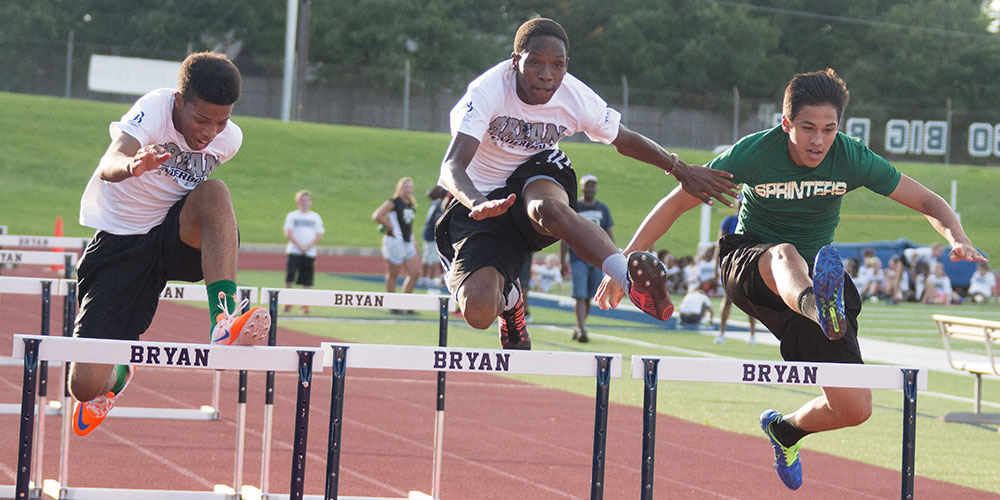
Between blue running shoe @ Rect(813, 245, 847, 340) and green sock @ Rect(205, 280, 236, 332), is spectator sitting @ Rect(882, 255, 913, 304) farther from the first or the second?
green sock @ Rect(205, 280, 236, 332)

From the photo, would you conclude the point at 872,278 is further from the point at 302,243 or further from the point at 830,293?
the point at 830,293

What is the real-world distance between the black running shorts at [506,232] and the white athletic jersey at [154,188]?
3.60 ft

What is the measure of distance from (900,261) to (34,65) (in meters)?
28.7

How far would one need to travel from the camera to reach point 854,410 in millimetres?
5016

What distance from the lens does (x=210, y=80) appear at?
15.4 feet

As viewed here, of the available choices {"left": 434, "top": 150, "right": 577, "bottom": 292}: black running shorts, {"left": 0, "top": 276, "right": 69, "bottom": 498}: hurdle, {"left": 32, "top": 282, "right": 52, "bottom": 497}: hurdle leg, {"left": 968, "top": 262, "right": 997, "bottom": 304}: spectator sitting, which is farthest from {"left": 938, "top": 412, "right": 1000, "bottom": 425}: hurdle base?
{"left": 968, "top": 262, "right": 997, "bottom": 304}: spectator sitting

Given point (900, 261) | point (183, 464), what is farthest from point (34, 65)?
point (183, 464)

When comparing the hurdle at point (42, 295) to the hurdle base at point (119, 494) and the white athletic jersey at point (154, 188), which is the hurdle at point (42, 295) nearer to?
the hurdle base at point (119, 494)

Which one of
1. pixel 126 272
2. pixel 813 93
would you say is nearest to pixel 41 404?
pixel 126 272

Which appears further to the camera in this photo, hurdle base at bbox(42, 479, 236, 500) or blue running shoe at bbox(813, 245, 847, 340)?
hurdle base at bbox(42, 479, 236, 500)

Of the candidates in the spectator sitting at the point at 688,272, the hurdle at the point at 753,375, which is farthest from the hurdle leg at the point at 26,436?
the spectator sitting at the point at 688,272

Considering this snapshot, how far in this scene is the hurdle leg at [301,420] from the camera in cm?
374

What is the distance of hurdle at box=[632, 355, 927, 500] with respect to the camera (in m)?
3.94

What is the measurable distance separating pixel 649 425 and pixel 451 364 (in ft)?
2.41
